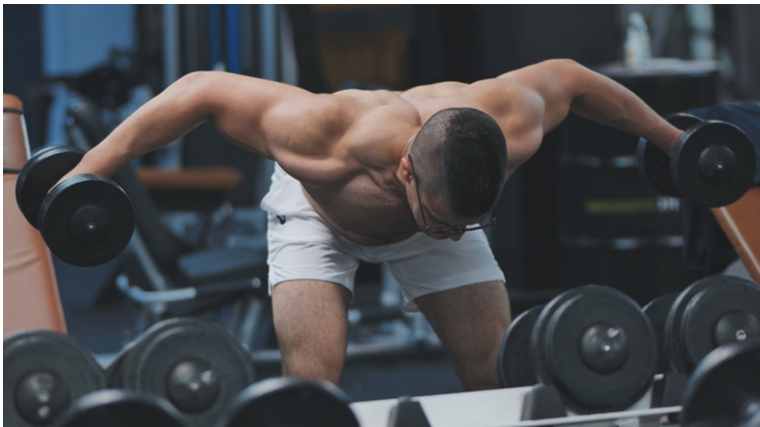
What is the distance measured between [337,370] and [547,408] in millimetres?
538

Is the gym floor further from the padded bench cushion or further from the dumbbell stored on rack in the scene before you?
the dumbbell stored on rack

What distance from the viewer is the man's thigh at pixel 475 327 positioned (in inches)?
78.7

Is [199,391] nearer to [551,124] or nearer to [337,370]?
[337,370]

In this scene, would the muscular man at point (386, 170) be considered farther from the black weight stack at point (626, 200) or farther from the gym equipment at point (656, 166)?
the black weight stack at point (626, 200)

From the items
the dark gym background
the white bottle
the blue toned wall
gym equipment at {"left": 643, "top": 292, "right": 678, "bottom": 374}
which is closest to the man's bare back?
gym equipment at {"left": 643, "top": 292, "right": 678, "bottom": 374}

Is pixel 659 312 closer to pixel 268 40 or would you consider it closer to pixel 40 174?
pixel 40 174

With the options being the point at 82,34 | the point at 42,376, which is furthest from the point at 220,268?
the point at 82,34

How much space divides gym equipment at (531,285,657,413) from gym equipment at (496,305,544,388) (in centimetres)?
14

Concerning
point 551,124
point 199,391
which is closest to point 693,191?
point 551,124

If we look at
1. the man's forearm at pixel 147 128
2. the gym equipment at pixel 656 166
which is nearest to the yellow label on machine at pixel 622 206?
the gym equipment at pixel 656 166

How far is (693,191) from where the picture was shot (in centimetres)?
194

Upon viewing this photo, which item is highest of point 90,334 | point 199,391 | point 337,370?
point 199,391

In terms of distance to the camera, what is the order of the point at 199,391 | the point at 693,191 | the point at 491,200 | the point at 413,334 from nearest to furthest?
the point at 199,391, the point at 491,200, the point at 693,191, the point at 413,334

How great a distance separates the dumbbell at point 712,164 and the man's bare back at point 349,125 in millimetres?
177
